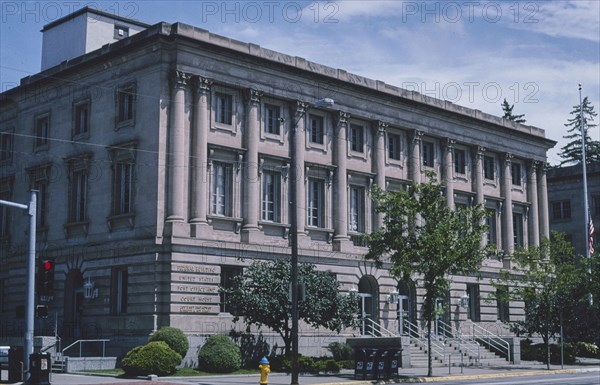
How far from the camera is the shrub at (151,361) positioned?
3531cm

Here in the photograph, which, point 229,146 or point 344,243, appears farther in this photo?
point 344,243

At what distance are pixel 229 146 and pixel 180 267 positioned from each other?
7.05 meters

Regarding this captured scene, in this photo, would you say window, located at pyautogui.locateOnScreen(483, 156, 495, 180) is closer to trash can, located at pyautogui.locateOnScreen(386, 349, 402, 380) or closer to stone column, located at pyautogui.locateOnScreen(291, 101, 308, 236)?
stone column, located at pyautogui.locateOnScreen(291, 101, 308, 236)

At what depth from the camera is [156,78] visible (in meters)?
42.3

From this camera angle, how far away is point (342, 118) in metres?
50.1

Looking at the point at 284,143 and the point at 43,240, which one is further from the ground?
the point at 284,143

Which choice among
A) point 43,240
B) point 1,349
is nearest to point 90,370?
point 1,349

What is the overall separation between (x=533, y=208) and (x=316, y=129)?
2219 cm

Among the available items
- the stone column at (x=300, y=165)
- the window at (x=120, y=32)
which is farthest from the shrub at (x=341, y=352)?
the window at (x=120, y=32)

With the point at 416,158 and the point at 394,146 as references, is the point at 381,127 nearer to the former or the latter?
the point at 394,146

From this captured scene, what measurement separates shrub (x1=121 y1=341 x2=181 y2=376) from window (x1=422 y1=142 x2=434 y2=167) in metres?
25.2

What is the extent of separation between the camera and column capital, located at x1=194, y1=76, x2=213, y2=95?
42750 mm

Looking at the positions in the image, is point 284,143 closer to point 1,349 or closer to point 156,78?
point 156,78

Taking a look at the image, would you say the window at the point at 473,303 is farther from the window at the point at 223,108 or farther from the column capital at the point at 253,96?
the window at the point at 223,108
